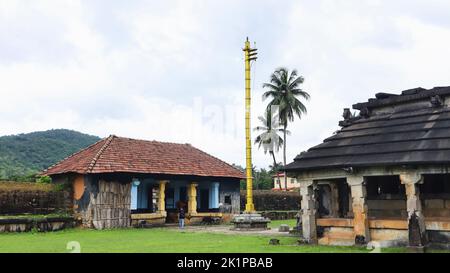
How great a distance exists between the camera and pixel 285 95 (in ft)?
143

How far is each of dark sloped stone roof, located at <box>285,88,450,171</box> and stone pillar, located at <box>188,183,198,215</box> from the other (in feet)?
50.8

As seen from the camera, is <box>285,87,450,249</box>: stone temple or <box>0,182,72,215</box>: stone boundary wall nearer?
<box>285,87,450,249</box>: stone temple

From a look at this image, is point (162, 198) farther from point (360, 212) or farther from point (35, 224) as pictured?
point (360, 212)

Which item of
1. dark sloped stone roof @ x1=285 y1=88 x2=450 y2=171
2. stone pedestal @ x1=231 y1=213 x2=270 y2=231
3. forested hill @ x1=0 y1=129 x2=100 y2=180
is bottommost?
stone pedestal @ x1=231 y1=213 x2=270 y2=231

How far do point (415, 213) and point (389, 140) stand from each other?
2059mm

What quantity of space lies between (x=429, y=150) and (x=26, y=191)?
18950mm

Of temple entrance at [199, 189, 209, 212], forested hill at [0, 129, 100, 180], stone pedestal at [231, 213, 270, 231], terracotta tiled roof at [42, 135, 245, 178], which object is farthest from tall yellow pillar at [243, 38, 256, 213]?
forested hill at [0, 129, 100, 180]

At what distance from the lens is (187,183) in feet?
97.1

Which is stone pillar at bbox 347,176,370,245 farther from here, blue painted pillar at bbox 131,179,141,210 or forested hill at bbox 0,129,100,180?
forested hill at bbox 0,129,100,180

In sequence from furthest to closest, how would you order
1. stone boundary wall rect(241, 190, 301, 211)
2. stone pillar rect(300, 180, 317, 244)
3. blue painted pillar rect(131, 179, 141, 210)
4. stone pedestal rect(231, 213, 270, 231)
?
1. stone boundary wall rect(241, 190, 301, 211)
2. blue painted pillar rect(131, 179, 141, 210)
3. stone pedestal rect(231, 213, 270, 231)
4. stone pillar rect(300, 180, 317, 244)

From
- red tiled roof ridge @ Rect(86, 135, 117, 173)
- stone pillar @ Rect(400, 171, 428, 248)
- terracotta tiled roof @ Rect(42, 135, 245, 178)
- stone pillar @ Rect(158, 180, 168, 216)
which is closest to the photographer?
stone pillar @ Rect(400, 171, 428, 248)

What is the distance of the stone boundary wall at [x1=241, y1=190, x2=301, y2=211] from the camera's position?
36250 mm
